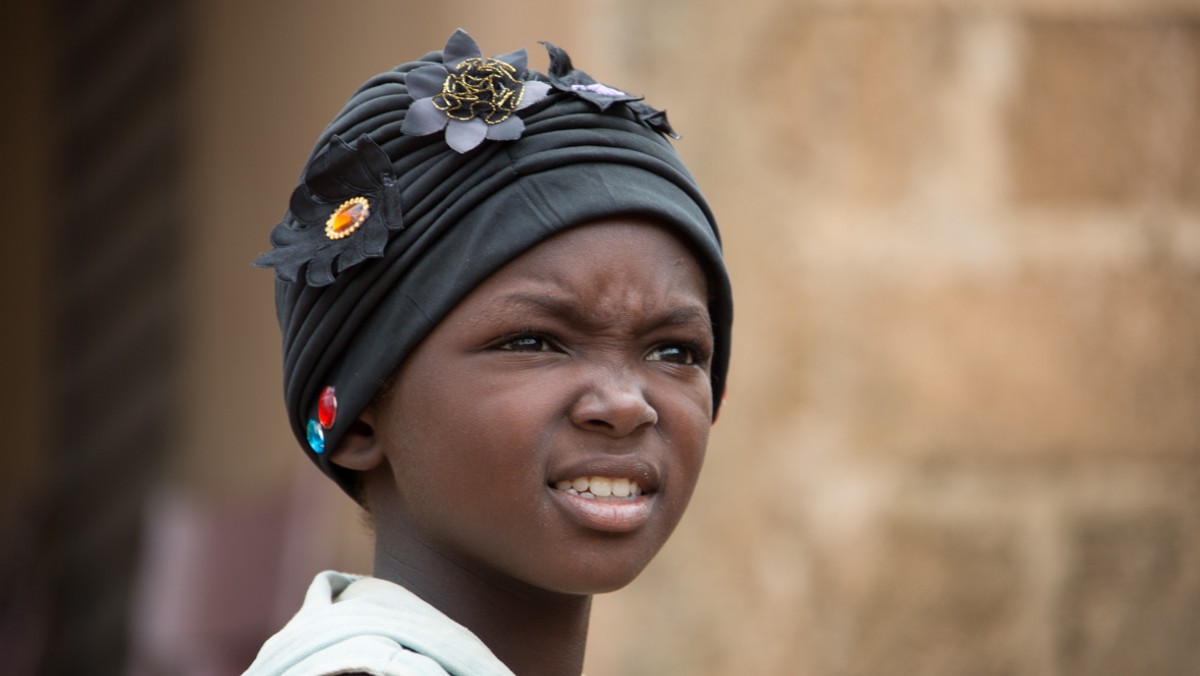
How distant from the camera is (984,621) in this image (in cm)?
416

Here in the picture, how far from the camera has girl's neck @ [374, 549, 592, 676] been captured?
2.21 meters

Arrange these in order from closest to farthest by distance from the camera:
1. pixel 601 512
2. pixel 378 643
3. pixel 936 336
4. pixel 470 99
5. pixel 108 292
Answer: pixel 378 643
pixel 601 512
pixel 470 99
pixel 936 336
pixel 108 292

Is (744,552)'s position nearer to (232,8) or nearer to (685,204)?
(685,204)

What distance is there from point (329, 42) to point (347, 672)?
4.68 m

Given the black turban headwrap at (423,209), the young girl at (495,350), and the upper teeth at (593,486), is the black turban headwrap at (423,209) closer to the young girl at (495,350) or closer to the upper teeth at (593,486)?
the young girl at (495,350)

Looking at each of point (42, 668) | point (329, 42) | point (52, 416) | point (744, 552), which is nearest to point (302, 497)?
point (744, 552)

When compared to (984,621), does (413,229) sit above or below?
above

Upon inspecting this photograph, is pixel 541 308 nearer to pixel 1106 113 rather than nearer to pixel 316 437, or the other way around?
pixel 316 437

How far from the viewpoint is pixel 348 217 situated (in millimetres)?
2230

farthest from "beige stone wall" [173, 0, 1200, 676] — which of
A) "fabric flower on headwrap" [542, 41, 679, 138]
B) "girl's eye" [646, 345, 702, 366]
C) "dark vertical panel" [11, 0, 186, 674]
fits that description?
"dark vertical panel" [11, 0, 186, 674]

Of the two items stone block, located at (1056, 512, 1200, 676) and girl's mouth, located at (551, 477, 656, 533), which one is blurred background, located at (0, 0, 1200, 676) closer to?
stone block, located at (1056, 512, 1200, 676)

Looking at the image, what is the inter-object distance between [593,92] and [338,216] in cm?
38

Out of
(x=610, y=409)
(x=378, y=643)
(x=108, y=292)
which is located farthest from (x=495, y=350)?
(x=108, y=292)

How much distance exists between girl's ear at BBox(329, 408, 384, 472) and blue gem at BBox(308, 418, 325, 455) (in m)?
0.02
